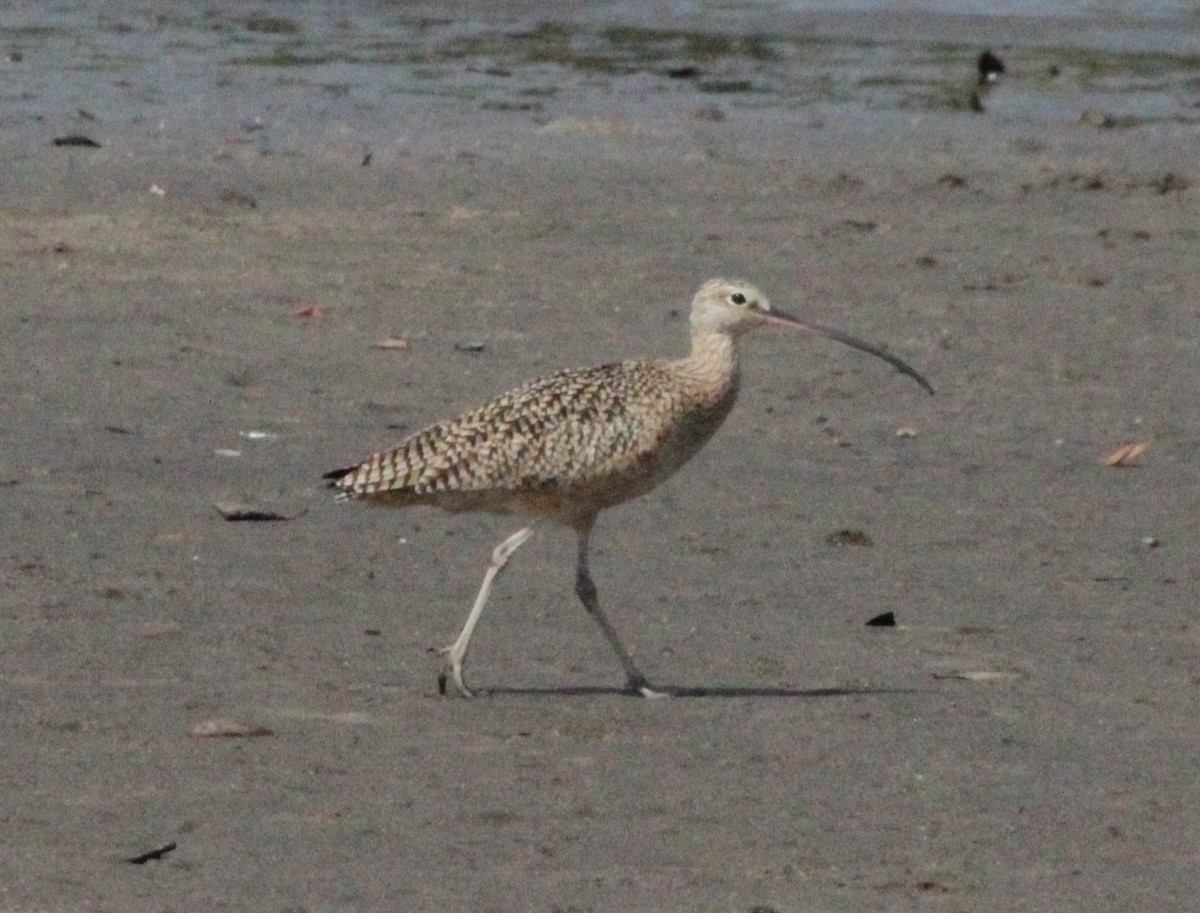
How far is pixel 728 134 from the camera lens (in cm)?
1800

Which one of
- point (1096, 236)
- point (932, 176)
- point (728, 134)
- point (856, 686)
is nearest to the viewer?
point (856, 686)

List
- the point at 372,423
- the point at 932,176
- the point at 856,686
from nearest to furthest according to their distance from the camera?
the point at 856,686
the point at 372,423
the point at 932,176

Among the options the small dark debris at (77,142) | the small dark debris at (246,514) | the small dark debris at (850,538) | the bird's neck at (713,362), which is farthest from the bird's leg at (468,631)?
the small dark debris at (77,142)

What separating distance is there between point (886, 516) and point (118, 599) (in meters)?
2.69

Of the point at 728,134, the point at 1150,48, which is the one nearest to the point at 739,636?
the point at 728,134

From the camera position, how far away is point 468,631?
784cm

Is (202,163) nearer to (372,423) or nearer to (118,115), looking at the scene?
(118,115)

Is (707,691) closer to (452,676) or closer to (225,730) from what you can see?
(452,676)

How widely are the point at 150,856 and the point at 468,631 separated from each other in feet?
5.32

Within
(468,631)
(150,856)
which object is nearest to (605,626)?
(468,631)

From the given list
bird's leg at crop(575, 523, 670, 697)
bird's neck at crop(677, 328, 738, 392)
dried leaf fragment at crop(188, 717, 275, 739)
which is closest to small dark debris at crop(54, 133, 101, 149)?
bird's neck at crop(677, 328, 738, 392)

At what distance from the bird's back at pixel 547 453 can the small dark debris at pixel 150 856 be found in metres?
1.71

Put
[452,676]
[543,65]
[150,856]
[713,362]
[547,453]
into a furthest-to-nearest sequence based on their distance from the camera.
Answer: [543,65]
[713,362]
[547,453]
[452,676]
[150,856]

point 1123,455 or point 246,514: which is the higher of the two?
point 246,514
